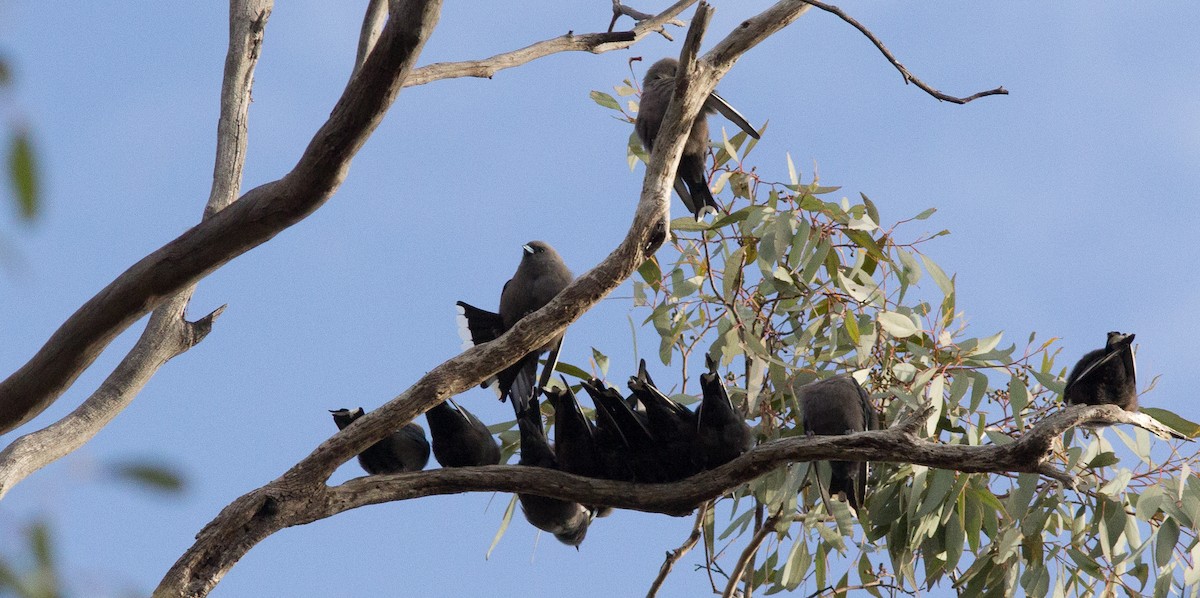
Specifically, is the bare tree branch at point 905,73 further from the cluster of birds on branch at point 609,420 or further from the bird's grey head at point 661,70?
the bird's grey head at point 661,70

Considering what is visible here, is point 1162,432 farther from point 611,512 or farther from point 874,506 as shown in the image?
point 611,512

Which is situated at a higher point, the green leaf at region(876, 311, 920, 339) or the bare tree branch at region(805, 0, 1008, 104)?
the bare tree branch at region(805, 0, 1008, 104)

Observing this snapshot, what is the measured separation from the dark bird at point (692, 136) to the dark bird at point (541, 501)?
3.38 feet

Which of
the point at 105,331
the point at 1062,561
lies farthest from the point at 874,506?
the point at 105,331

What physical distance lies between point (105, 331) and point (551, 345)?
1528 millimetres

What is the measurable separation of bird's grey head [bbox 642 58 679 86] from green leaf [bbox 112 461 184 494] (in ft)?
12.6

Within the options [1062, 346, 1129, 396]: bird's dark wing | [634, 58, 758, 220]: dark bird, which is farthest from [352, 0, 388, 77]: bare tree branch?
[1062, 346, 1129, 396]: bird's dark wing

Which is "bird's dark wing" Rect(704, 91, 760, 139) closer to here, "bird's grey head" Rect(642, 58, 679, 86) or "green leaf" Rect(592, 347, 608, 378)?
"bird's grey head" Rect(642, 58, 679, 86)

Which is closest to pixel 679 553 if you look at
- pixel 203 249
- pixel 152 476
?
pixel 203 249

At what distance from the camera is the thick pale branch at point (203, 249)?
248 centimetres

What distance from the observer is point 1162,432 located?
341cm

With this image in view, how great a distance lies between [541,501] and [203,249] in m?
1.52

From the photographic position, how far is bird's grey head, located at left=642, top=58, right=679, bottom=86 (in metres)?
4.68

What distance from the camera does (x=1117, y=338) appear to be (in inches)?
142
